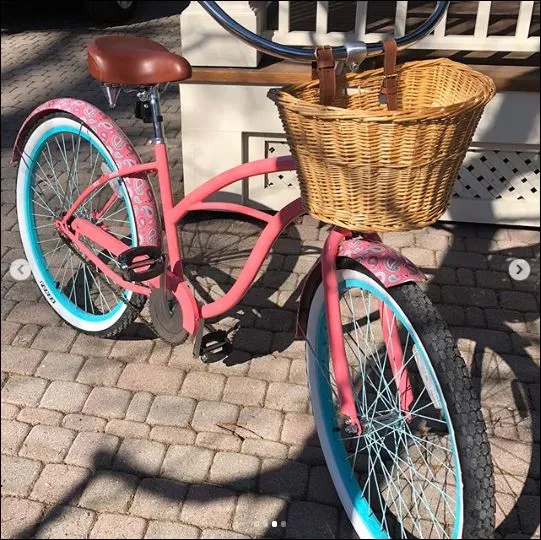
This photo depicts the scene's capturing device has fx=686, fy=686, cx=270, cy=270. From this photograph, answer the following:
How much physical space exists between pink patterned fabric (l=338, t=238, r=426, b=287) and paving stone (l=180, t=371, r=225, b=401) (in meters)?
1.12

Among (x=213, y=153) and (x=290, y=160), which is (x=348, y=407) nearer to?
(x=290, y=160)

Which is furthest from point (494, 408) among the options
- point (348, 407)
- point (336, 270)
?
point (336, 270)

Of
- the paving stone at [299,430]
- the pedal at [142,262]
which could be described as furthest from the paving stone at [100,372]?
the paving stone at [299,430]

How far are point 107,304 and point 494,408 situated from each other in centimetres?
192

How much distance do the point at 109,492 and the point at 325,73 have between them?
1.67 meters

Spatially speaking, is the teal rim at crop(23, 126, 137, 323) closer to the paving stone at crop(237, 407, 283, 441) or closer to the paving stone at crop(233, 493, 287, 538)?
the paving stone at crop(237, 407, 283, 441)

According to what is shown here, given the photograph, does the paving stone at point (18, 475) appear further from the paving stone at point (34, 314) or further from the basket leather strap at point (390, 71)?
the basket leather strap at point (390, 71)

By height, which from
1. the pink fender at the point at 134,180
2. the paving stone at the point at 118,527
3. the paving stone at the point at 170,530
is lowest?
the paving stone at the point at 118,527

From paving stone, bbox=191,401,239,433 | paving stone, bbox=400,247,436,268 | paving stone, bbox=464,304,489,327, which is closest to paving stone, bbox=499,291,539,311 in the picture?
paving stone, bbox=464,304,489,327

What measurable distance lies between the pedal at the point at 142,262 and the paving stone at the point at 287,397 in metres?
0.72

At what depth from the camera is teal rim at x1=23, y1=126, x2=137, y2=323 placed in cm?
294

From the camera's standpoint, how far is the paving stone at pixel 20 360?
10.1 ft

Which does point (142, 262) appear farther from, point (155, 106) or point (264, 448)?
point (264, 448)

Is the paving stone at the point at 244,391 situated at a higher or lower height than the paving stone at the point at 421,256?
higher
